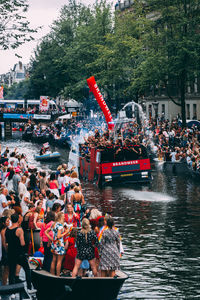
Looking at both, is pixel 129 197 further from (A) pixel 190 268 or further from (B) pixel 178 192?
(A) pixel 190 268

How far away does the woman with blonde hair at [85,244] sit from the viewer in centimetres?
1127

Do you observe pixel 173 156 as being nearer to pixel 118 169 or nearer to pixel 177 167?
pixel 177 167

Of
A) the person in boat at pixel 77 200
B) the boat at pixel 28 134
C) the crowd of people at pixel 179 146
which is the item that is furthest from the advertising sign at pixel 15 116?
the person in boat at pixel 77 200

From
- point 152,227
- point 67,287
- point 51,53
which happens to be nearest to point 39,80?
point 51,53

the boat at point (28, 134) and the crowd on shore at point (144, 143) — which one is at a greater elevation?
the boat at point (28, 134)

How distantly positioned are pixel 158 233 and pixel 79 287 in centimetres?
842

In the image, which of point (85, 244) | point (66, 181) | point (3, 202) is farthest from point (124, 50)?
point (85, 244)

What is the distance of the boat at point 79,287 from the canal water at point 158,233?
1.27 meters

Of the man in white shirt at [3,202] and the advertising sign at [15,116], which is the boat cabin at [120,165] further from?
the advertising sign at [15,116]

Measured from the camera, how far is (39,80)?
9431cm

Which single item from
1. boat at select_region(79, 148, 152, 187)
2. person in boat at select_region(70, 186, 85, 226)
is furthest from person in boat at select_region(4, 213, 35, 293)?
boat at select_region(79, 148, 152, 187)

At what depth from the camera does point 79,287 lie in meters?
11.0

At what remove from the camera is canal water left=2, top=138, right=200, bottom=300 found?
13.3 metres

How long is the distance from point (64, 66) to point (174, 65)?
37.0m
